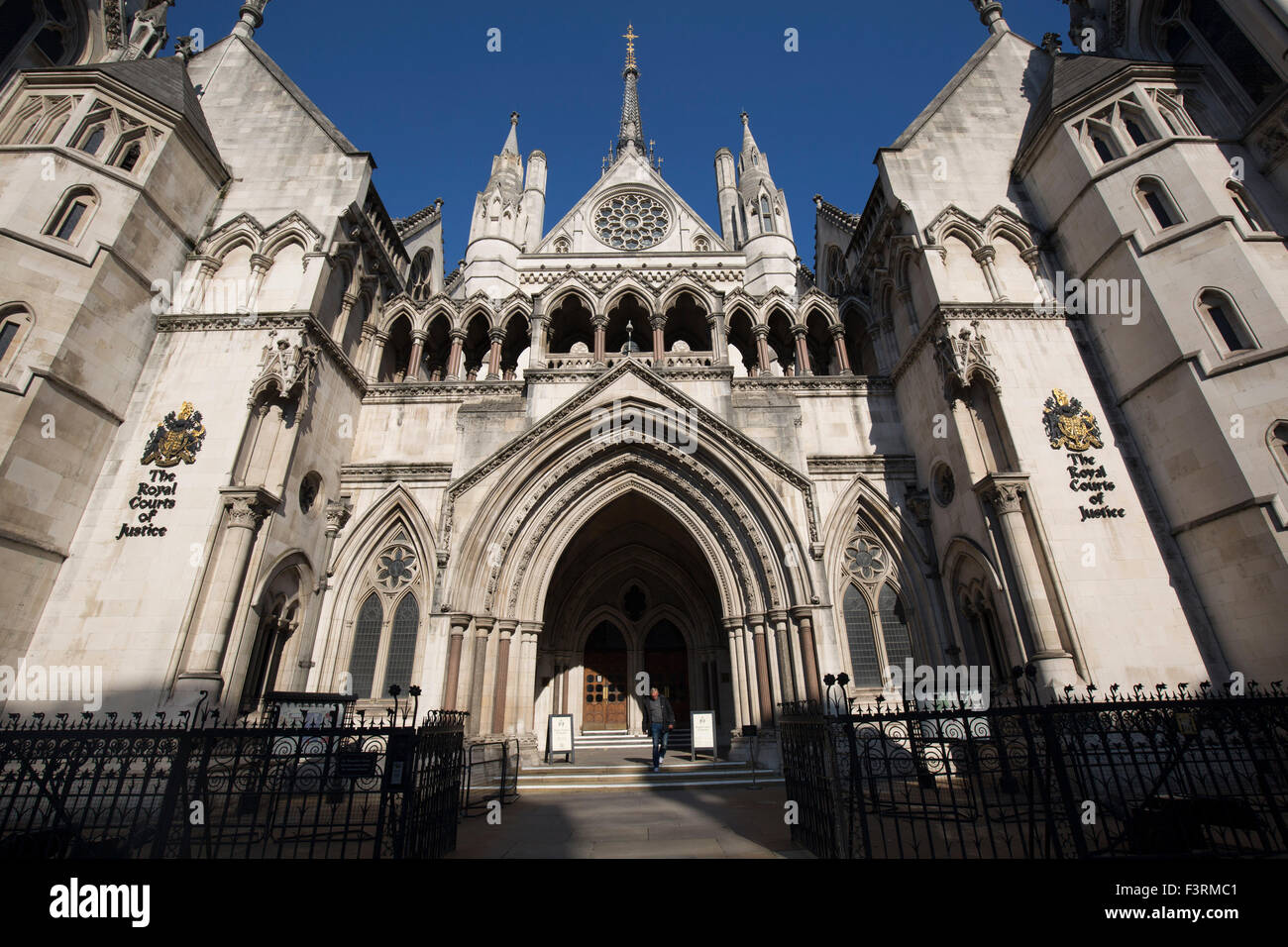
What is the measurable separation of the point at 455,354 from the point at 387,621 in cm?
820

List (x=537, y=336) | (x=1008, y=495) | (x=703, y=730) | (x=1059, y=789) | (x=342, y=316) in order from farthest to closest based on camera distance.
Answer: (x=537, y=336), (x=342, y=316), (x=703, y=730), (x=1008, y=495), (x=1059, y=789)

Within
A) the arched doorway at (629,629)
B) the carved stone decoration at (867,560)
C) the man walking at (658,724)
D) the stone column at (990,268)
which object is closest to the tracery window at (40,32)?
the arched doorway at (629,629)

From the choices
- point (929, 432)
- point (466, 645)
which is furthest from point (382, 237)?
point (929, 432)

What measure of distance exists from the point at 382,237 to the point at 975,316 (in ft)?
59.0

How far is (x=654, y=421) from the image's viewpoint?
15.1m

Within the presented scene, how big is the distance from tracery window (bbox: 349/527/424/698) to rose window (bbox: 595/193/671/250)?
20614 mm

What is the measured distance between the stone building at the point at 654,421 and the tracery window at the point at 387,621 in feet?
0.28

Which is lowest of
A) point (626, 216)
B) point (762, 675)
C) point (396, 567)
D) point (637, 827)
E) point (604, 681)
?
point (637, 827)

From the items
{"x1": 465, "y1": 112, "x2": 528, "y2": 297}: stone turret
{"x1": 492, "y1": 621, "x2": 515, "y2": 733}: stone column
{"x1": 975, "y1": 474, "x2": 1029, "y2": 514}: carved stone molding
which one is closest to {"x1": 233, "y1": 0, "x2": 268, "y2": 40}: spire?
{"x1": 465, "y1": 112, "x2": 528, "y2": 297}: stone turret

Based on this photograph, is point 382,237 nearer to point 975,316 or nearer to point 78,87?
point 78,87

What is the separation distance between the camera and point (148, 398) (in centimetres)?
1270

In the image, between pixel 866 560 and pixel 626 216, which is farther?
pixel 626 216

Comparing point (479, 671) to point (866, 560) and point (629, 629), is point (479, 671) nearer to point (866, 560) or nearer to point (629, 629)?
point (629, 629)

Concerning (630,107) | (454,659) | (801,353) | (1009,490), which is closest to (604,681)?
(454,659)
